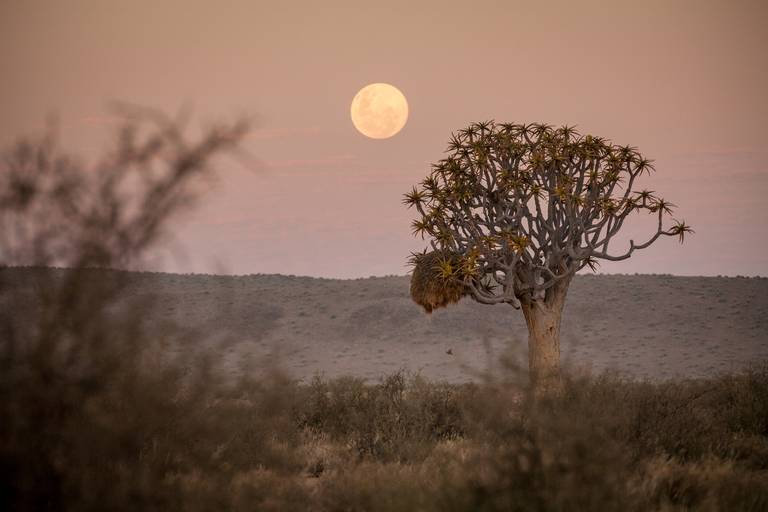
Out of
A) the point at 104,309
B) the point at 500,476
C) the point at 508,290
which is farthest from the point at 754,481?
the point at 508,290

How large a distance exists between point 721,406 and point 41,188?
44.8 feet

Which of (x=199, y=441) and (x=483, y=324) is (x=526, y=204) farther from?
(x=483, y=324)

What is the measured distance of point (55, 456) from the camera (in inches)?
223

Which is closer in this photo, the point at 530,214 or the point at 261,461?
the point at 261,461

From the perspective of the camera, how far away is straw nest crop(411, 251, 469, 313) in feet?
63.8

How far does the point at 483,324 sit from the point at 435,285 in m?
40.3

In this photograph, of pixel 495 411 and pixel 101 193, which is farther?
pixel 495 411

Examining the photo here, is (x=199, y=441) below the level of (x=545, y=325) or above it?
below

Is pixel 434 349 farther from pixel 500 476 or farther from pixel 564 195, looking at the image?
pixel 500 476

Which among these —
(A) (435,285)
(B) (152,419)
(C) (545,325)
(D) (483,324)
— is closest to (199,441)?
(B) (152,419)

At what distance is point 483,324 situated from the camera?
5909 centimetres

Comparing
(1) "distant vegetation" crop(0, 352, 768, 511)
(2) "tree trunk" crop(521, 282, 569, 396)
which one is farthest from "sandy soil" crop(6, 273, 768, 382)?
(1) "distant vegetation" crop(0, 352, 768, 511)

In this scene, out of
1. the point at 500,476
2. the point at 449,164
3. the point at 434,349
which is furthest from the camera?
the point at 434,349

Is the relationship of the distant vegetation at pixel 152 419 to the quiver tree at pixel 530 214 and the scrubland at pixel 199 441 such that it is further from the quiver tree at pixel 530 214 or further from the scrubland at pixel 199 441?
the quiver tree at pixel 530 214
